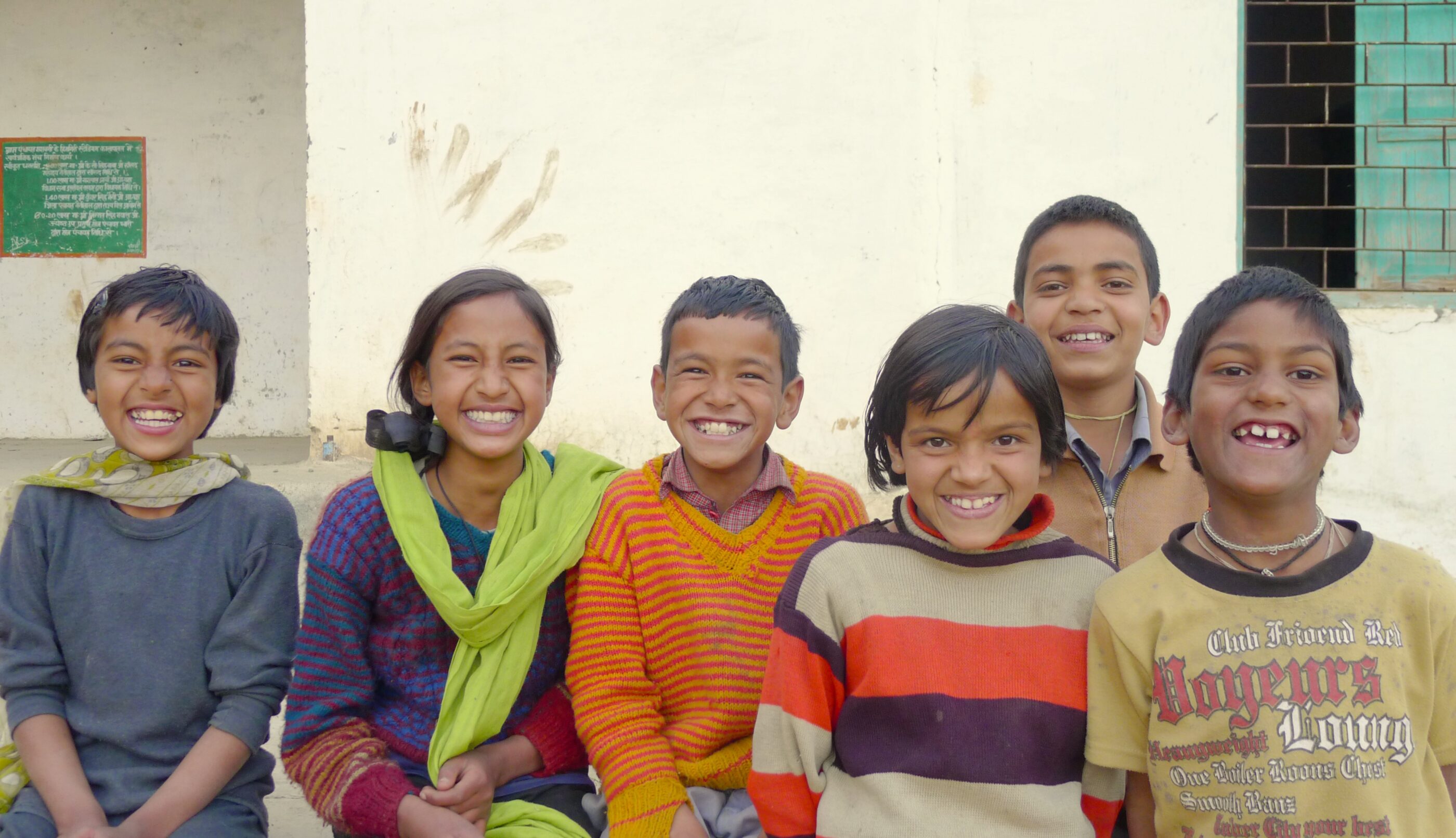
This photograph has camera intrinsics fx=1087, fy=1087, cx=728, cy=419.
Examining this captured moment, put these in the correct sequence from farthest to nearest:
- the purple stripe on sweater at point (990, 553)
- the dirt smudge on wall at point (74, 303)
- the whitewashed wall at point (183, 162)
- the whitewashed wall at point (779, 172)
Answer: the dirt smudge on wall at point (74, 303) < the whitewashed wall at point (183, 162) < the whitewashed wall at point (779, 172) < the purple stripe on sweater at point (990, 553)

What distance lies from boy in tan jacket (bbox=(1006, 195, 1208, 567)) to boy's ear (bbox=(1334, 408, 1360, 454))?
0.44 metres

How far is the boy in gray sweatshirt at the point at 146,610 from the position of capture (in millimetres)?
1982

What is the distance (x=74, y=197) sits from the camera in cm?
615

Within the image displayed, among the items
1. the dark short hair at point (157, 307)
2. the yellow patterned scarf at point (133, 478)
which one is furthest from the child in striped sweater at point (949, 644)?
the dark short hair at point (157, 307)

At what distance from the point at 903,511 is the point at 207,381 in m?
1.40

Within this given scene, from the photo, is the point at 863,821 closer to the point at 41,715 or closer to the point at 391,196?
the point at 41,715

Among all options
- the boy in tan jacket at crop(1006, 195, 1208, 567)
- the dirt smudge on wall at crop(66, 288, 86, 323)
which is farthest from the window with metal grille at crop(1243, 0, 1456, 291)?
the dirt smudge on wall at crop(66, 288, 86, 323)

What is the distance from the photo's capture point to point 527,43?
4.32 metres

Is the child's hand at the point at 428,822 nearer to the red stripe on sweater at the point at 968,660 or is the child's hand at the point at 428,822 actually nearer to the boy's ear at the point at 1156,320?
the red stripe on sweater at the point at 968,660

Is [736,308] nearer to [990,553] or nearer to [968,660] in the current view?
[990,553]

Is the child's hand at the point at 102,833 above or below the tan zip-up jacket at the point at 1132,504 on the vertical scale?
below

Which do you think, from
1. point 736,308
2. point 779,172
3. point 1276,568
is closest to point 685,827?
point 736,308

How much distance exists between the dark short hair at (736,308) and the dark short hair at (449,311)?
0.26 meters

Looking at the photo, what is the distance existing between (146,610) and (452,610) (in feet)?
1.98
